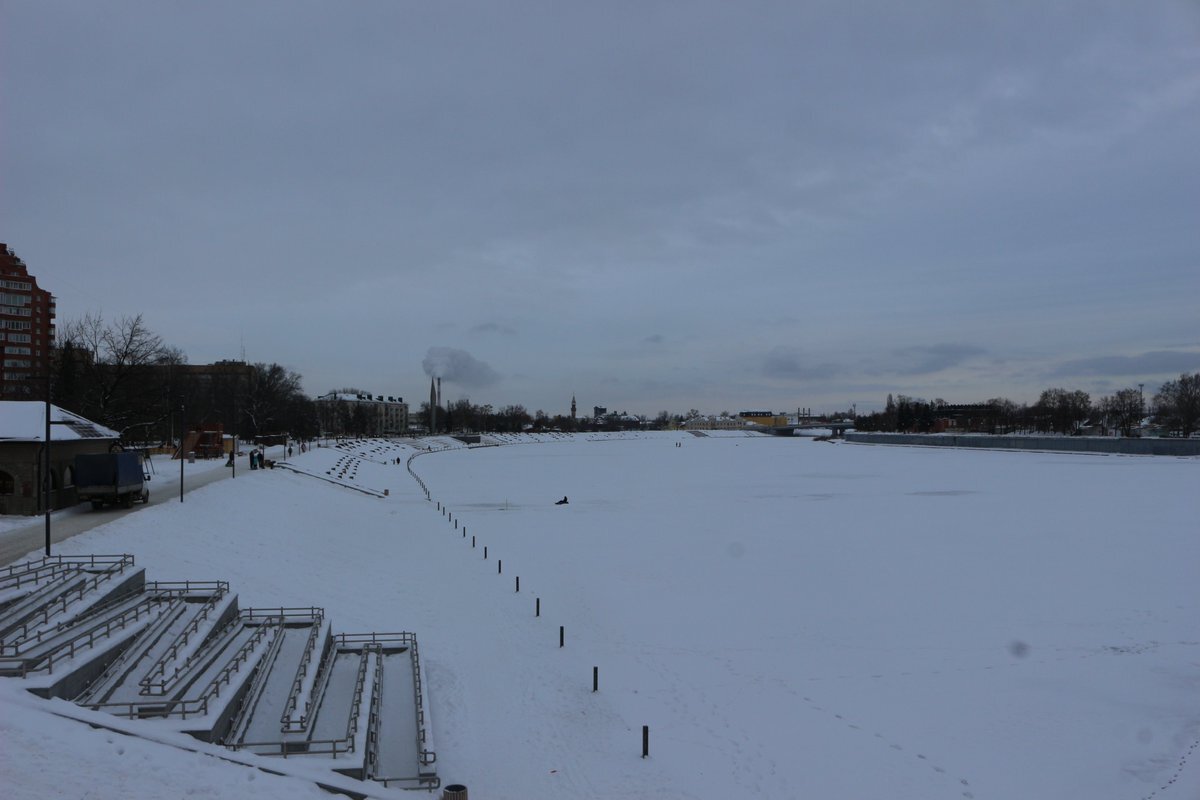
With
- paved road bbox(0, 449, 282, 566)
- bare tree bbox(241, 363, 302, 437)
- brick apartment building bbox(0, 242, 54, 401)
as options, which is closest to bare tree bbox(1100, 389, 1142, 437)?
bare tree bbox(241, 363, 302, 437)

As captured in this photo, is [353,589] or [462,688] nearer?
[462,688]

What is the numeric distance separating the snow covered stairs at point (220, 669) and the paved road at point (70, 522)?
4.00m

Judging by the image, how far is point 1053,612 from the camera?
820 inches

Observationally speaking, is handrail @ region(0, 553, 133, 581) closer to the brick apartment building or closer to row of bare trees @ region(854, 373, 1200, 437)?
the brick apartment building

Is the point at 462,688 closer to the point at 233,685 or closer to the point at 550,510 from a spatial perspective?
the point at 233,685

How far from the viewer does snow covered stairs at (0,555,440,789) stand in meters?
10.6

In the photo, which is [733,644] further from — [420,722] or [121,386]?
[121,386]

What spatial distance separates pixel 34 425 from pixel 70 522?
17.4 ft

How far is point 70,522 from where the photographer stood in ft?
81.1

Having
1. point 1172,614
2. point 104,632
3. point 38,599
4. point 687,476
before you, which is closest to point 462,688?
point 104,632

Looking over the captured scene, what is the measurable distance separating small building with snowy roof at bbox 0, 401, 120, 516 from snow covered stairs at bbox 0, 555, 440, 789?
39.9 ft

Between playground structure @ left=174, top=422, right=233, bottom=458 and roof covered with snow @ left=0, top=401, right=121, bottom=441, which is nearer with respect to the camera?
roof covered with snow @ left=0, top=401, right=121, bottom=441

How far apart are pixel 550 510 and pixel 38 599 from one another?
31510 millimetres

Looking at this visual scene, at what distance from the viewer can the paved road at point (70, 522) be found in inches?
787
